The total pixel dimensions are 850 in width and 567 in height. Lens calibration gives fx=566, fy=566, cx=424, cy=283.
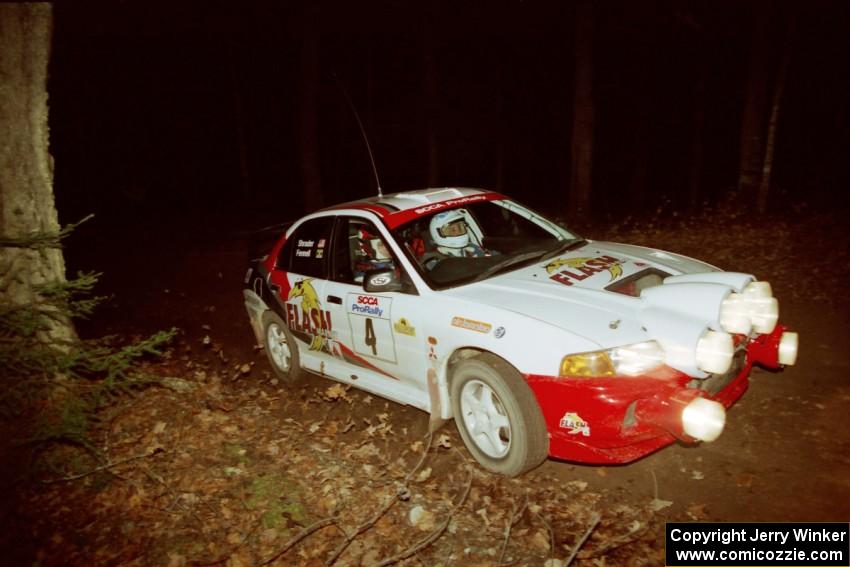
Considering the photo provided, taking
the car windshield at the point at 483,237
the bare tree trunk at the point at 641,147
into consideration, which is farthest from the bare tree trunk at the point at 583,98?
the bare tree trunk at the point at 641,147

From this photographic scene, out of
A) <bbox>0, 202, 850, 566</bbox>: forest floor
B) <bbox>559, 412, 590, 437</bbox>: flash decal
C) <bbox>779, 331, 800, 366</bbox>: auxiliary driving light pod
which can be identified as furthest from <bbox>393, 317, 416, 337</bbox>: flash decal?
<bbox>779, 331, 800, 366</bbox>: auxiliary driving light pod

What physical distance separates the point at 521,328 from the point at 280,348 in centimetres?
323

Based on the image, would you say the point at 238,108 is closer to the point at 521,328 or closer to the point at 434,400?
the point at 434,400

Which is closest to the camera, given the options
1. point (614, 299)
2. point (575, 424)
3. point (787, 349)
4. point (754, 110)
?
point (575, 424)

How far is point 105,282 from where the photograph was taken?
39.1 ft

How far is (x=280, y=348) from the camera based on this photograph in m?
5.94

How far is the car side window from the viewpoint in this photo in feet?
17.0

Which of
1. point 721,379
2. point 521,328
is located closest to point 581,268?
point 521,328

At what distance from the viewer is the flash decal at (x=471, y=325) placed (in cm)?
370

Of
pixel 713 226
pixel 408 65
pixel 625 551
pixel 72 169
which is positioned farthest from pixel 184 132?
pixel 625 551

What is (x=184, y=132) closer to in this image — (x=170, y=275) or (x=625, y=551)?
(x=170, y=275)

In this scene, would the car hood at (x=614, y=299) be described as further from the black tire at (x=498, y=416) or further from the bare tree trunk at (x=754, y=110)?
the bare tree trunk at (x=754, y=110)

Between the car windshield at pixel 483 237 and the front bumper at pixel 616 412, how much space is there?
1.47 m

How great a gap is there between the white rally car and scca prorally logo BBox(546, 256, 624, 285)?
0.05 ft
